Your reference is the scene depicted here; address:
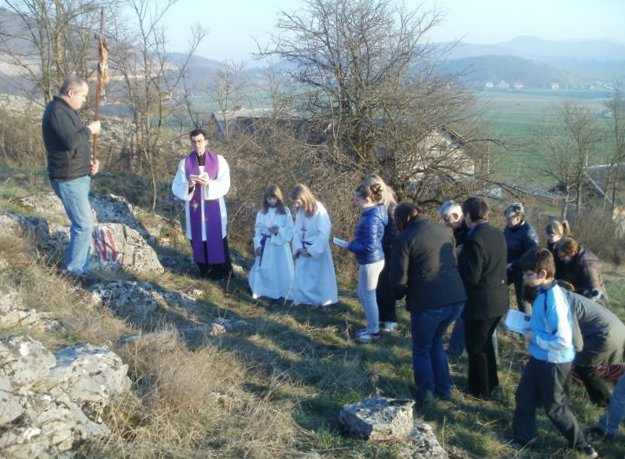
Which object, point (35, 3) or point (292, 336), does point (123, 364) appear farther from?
point (35, 3)

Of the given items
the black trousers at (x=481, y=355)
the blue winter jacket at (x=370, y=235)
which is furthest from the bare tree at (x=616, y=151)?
the black trousers at (x=481, y=355)

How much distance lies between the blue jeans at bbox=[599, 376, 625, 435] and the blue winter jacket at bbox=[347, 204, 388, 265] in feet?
8.10

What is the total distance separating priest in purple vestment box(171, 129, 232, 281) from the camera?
7.57m

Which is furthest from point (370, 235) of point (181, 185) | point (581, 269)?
point (181, 185)

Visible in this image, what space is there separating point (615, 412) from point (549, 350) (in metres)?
0.94

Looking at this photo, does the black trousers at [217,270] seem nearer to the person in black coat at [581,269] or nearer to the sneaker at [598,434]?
the person in black coat at [581,269]

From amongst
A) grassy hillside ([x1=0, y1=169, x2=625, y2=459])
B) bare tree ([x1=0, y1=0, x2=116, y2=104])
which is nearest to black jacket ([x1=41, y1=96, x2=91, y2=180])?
grassy hillside ([x1=0, y1=169, x2=625, y2=459])

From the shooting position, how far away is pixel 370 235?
6.03m

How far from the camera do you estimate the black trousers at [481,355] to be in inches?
199

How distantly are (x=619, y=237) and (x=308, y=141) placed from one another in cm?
2072

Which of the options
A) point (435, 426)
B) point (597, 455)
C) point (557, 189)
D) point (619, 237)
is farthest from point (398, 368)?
point (557, 189)

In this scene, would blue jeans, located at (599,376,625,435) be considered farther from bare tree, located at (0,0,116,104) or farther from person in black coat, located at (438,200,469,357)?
bare tree, located at (0,0,116,104)

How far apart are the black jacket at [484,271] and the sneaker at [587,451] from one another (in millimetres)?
1155

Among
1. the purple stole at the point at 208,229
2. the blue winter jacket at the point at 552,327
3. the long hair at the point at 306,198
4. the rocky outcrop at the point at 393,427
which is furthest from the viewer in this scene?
the purple stole at the point at 208,229
